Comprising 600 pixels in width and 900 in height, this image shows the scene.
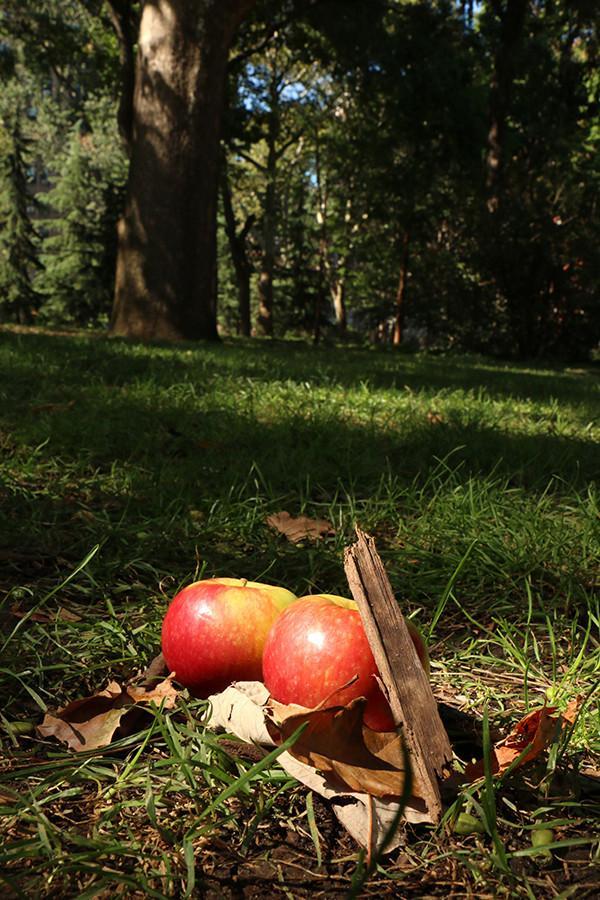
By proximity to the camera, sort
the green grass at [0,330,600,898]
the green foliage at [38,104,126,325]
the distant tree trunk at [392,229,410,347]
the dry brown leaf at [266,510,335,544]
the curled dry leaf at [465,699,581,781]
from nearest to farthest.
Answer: the green grass at [0,330,600,898]
the curled dry leaf at [465,699,581,781]
the dry brown leaf at [266,510,335,544]
the distant tree trunk at [392,229,410,347]
the green foliage at [38,104,126,325]

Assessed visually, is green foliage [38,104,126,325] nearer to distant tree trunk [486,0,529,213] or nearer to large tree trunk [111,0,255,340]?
distant tree trunk [486,0,529,213]

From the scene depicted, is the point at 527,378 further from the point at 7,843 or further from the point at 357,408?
the point at 7,843

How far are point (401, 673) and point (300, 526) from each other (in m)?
1.40

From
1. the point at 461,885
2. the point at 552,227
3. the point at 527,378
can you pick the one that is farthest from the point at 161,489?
the point at 552,227

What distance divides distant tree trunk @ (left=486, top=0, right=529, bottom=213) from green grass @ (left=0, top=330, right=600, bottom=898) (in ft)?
40.6

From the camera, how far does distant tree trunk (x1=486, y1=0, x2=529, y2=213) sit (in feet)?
50.3

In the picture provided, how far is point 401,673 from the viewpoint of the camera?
1211mm

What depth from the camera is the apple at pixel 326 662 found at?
127 centimetres

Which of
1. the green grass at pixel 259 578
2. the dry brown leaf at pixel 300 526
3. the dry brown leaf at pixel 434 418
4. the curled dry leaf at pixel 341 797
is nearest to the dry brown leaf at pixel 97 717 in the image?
the green grass at pixel 259 578

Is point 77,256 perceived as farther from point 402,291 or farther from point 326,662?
point 326,662

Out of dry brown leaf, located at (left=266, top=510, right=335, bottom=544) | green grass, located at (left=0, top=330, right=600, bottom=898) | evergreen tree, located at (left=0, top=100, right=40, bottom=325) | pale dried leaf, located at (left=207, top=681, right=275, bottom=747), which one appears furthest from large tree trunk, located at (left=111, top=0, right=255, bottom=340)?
evergreen tree, located at (left=0, top=100, right=40, bottom=325)

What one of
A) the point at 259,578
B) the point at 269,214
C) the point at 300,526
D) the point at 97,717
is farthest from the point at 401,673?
the point at 269,214

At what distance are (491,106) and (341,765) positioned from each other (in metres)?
17.7

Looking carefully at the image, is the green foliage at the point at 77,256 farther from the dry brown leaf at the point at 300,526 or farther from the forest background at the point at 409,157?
the dry brown leaf at the point at 300,526
